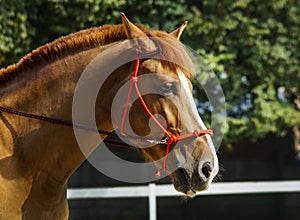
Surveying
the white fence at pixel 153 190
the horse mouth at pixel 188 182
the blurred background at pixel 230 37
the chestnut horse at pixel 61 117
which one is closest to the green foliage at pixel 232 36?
the blurred background at pixel 230 37

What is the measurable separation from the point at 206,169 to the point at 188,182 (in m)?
0.14

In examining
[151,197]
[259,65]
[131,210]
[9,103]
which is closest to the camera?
[9,103]

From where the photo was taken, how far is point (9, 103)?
327 cm

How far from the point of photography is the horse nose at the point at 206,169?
2902mm

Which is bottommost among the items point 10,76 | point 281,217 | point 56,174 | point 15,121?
point 281,217

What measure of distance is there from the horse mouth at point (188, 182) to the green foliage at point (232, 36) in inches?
129

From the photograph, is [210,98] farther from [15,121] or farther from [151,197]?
[15,121]

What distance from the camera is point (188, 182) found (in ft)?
9.76

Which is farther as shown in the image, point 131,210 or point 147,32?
point 131,210

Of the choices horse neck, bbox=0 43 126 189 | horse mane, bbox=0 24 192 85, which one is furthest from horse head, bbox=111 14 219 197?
horse neck, bbox=0 43 126 189

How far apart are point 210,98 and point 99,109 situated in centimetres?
314

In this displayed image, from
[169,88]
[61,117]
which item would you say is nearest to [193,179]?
[169,88]

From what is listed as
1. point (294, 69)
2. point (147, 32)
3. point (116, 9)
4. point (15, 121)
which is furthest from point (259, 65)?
point (15, 121)

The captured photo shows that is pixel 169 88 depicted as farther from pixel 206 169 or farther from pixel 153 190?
pixel 153 190
